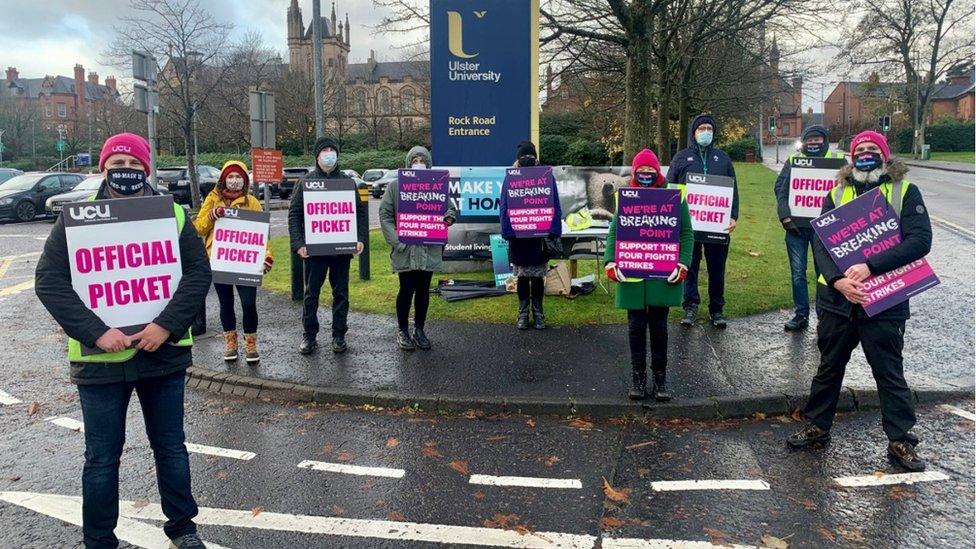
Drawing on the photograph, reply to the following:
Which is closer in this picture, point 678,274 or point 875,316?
point 875,316

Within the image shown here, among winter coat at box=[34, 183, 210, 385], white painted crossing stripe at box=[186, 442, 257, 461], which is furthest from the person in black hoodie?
winter coat at box=[34, 183, 210, 385]

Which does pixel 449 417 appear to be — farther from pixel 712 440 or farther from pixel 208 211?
pixel 208 211

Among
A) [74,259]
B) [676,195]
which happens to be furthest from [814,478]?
[74,259]

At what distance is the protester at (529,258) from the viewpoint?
808cm

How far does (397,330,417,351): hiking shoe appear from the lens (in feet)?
24.7

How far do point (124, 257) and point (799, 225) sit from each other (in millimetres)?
6925

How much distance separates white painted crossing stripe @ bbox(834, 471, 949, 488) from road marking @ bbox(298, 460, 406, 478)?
2895mm

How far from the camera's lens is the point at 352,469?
4.77 meters

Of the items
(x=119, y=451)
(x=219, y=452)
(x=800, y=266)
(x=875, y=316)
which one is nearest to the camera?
(x=119, y=451)

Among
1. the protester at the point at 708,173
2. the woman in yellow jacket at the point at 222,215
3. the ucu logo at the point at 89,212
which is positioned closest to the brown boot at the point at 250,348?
the woman in yellow jacket at the point at 222,215

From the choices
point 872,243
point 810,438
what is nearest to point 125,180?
point 872,243

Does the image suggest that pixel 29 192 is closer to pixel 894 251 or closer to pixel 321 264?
pixel 321 264

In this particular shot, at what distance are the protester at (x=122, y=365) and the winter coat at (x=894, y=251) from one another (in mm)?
4091

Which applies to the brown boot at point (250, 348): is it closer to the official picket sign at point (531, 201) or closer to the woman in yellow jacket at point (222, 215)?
the woman in yellow jacket at point (222, 215)
